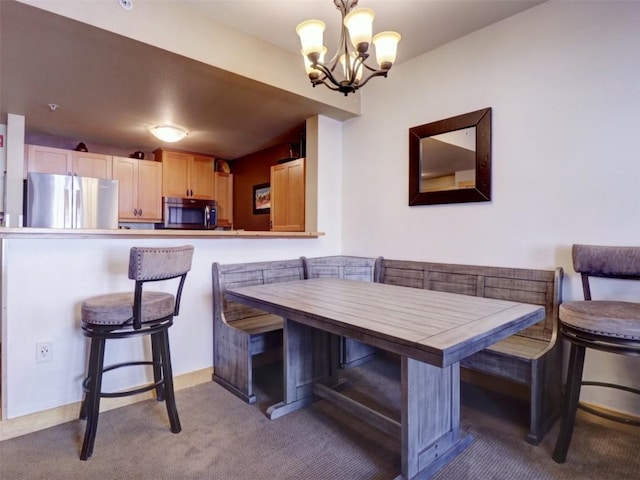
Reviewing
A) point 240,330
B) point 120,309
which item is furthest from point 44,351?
point 240,330

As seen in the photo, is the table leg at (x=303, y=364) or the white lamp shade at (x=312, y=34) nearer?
the white lamp shade at (x=312, y=34)

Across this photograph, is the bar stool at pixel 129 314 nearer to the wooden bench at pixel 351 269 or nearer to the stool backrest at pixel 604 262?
the wooden bench at pixel 351 269

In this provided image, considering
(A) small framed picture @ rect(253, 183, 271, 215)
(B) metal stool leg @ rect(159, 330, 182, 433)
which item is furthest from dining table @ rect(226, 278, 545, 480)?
(A) small framed picture @ rect(253, 183, 271, 215)

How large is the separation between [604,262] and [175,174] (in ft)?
16.4

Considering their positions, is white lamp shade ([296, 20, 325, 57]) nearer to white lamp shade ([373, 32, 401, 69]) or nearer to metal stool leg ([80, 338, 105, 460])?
white lamp shade ([373, 32, 401, 69])

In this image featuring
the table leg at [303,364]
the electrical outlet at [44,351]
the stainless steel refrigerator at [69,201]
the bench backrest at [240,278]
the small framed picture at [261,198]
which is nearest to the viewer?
the electrical outlet at [44,351]

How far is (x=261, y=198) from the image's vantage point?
5402 mm

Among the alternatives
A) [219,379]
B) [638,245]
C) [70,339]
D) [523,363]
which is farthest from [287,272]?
[638,245]

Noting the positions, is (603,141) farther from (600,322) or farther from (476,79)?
(600,322)

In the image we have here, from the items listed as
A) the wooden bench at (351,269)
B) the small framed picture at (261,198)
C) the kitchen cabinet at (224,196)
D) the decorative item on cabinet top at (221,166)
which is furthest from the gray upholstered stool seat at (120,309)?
the decorative item on cabinet top at (221,166)

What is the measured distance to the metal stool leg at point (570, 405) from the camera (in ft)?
5.34

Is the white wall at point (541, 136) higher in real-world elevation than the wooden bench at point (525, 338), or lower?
higher

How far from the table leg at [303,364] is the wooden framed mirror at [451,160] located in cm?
145

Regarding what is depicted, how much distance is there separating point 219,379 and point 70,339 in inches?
39.1
